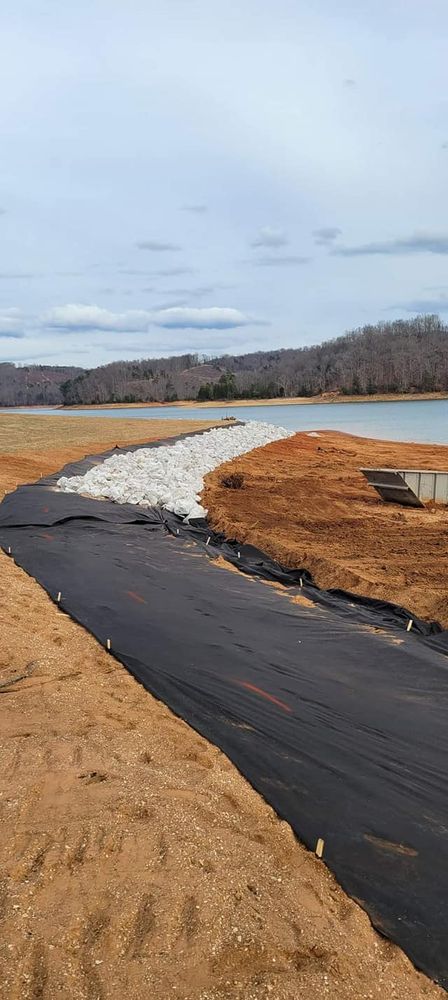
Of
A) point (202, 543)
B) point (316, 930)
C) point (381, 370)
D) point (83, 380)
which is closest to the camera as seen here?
point (316, 930)

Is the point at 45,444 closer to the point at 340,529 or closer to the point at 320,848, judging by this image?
the point at 340,529

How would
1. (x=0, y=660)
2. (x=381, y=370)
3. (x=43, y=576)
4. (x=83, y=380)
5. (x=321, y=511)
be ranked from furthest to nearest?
(x=83, y=380) < (x=381, y=370) < (x=321, y=511) < (x=43, y=576) < (x=0, y=660)

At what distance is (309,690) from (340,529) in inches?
296

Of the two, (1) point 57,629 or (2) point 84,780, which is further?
(1) point 57,629

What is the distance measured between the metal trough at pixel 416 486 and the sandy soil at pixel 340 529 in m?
0.36

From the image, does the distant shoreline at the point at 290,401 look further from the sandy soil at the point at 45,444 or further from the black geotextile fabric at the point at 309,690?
the black geotextile fabric at the point at 309,690

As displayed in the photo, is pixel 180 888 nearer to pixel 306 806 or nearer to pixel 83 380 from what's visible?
pixel 306 806

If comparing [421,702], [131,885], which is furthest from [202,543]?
[131,885]

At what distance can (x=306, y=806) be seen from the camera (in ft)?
10.4

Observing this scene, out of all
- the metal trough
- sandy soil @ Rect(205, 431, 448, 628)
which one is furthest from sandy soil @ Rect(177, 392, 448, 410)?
the metal trough

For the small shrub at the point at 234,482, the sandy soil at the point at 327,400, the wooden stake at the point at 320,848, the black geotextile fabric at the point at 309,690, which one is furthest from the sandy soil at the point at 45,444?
the sandy soil at the point at 327,400

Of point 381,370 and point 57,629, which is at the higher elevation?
point 381,370

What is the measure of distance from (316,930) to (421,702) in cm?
215

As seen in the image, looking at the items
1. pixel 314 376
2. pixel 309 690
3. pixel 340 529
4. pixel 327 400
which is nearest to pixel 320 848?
pixel 309 690
